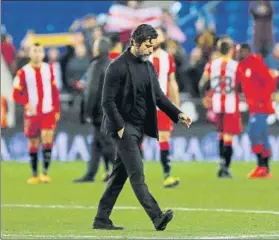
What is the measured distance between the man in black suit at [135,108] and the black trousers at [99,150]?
22.5ft

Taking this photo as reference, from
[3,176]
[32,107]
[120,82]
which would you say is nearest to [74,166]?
[3,176]

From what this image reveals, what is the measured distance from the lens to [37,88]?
66.3 ft

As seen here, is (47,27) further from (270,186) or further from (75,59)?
(270,186)

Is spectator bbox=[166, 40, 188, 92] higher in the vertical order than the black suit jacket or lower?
lower

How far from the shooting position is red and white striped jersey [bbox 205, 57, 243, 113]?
20500mm

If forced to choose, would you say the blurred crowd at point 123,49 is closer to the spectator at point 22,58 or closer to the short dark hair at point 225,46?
the spectator at point 22,58

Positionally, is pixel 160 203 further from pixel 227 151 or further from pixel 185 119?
pixel 227 151

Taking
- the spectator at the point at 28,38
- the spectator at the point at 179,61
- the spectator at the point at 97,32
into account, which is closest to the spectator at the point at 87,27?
the spectator at the point at 97,32

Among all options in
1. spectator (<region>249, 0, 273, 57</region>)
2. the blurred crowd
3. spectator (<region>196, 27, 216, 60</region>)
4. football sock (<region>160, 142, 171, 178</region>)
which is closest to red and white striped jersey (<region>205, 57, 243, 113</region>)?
football sock (<region>160, 142, 171, 178</region>)

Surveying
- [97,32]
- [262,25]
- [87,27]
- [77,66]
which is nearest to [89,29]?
[87,27]

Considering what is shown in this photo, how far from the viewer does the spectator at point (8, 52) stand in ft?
90.4

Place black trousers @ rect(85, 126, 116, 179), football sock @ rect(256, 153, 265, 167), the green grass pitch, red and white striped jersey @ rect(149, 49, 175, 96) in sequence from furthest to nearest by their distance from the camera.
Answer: football sock @ rect(256, 153, 265, 167) < black trousers @ rect(85, 126, 116, 179) < red and white striped jersey @ rect(149, 49, 175, 96) < the green grass pitch

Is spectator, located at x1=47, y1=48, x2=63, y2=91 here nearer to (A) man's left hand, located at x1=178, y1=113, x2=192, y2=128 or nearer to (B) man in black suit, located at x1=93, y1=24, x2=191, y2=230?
(B) man in black suit, located at x1=93, y1=24, x2=191, y2=230

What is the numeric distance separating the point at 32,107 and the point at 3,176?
197cm
